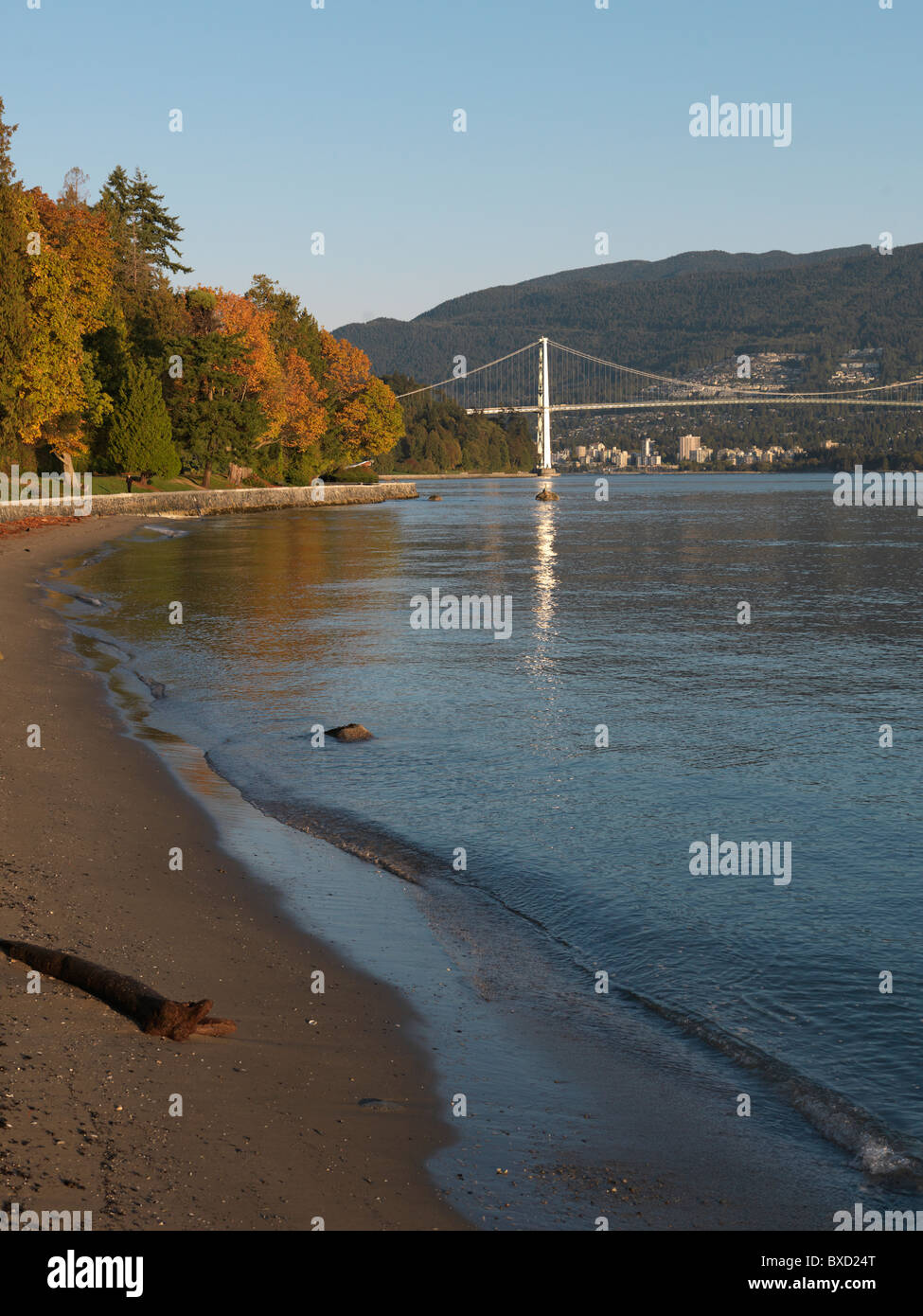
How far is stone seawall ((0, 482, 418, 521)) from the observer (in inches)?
2859

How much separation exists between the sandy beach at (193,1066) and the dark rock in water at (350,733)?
5.66 meters

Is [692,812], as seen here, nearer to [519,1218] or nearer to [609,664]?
[519,1218]

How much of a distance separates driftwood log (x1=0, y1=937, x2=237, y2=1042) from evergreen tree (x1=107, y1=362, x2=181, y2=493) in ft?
279

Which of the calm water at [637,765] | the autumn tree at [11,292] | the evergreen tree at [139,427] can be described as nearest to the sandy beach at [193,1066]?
the calm water at [637,765]

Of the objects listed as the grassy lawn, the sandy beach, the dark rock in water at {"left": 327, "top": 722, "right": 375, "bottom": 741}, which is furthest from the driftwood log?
the grassy lawn

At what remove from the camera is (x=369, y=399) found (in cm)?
14350

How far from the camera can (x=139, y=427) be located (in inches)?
3541

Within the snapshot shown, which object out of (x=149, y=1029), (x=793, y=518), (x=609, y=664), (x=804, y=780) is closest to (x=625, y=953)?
(x=149, y=1029)

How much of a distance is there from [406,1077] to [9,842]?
5537mm

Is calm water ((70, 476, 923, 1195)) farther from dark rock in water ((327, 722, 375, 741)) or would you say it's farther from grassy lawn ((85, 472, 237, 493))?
grassy lawn ((85, 472, 237, 493))

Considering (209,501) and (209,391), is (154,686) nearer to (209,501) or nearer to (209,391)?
(209,501)

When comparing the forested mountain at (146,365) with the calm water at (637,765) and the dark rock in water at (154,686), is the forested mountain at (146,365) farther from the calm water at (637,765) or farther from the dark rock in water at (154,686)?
the dark rock in water at (154,686)

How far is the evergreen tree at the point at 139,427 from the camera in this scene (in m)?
88.7

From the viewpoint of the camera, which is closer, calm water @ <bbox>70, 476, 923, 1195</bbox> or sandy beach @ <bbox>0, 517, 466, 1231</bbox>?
sandy beach @ <bbox>0, 517, 466, 1231</bbox>
